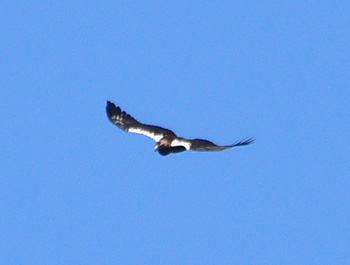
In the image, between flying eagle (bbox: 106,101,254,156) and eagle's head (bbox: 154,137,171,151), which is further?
eagle's head (bbox: 154,137,171,151)

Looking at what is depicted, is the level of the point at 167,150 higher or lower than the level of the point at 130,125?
lower

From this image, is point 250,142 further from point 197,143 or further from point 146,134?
point 146,134

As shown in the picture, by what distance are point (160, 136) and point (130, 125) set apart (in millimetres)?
1810

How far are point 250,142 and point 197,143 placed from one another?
3595 mm

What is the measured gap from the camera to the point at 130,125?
40750 mm

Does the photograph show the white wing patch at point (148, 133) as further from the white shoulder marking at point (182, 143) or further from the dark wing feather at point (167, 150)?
the white shoulder marking at point (182, 143)

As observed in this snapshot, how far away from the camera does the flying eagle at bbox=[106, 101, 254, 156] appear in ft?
120

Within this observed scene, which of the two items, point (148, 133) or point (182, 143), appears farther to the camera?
point (148, 133)

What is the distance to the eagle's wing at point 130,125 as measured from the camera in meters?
39.7

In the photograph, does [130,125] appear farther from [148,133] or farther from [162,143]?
[162,143]

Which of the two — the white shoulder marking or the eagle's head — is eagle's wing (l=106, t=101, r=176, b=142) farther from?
the white shoulder marking

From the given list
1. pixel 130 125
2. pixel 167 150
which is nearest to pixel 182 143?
pixel 167 150

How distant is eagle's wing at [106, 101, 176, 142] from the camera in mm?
39719

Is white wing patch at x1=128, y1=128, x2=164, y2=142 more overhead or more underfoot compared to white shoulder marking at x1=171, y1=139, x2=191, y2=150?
more overhead
